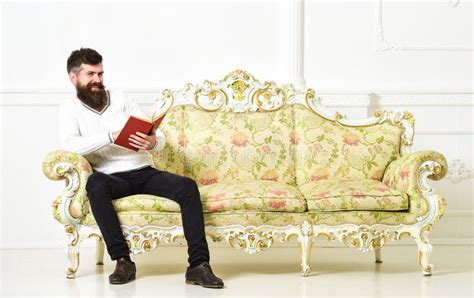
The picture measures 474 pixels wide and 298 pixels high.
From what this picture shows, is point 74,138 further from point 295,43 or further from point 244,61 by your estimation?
point 295,43

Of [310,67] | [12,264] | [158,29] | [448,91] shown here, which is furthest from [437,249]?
[12,264]

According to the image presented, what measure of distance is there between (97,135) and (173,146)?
1.89ft

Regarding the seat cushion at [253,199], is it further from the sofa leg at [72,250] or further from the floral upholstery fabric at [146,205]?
the sofa leg at [72,250]

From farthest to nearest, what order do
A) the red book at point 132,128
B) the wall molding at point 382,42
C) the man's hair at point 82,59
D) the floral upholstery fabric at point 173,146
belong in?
1. the wall molding at point 382,42
2. the floral upholstery fabric at point 173,146
3. the man's hair at point 82,59
4. the red book at point 132,128

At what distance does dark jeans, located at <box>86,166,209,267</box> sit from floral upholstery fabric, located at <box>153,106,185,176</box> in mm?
505

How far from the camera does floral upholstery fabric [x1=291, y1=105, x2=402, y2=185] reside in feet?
13.9

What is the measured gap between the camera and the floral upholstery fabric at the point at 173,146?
4.21 m

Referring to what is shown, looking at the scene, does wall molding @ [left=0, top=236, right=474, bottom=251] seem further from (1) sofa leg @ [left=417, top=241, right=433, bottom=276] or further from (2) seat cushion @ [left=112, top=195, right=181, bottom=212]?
(2) seat cushion @ [left=112, top=195, right=181, bottom=212]

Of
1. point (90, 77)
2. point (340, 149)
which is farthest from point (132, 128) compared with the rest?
point (340, 149)

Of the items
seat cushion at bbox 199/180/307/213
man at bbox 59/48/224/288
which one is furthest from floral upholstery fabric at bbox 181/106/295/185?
seat cushion at bbox 199/180/307/213

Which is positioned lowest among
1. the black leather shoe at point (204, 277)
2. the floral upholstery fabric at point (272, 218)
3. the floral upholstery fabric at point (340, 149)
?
the black leather shoe at point (204, 277)

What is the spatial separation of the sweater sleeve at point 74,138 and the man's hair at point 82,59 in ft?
0.67

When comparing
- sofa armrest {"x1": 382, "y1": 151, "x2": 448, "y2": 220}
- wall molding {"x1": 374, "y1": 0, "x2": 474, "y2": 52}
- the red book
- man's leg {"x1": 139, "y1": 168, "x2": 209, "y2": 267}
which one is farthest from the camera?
wall molding {"x1": 374, "y1": 0, "x2": 474, "y2": 52}

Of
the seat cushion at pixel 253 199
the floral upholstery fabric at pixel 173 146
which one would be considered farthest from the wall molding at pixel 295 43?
the seat cushion at pixel 253 199
